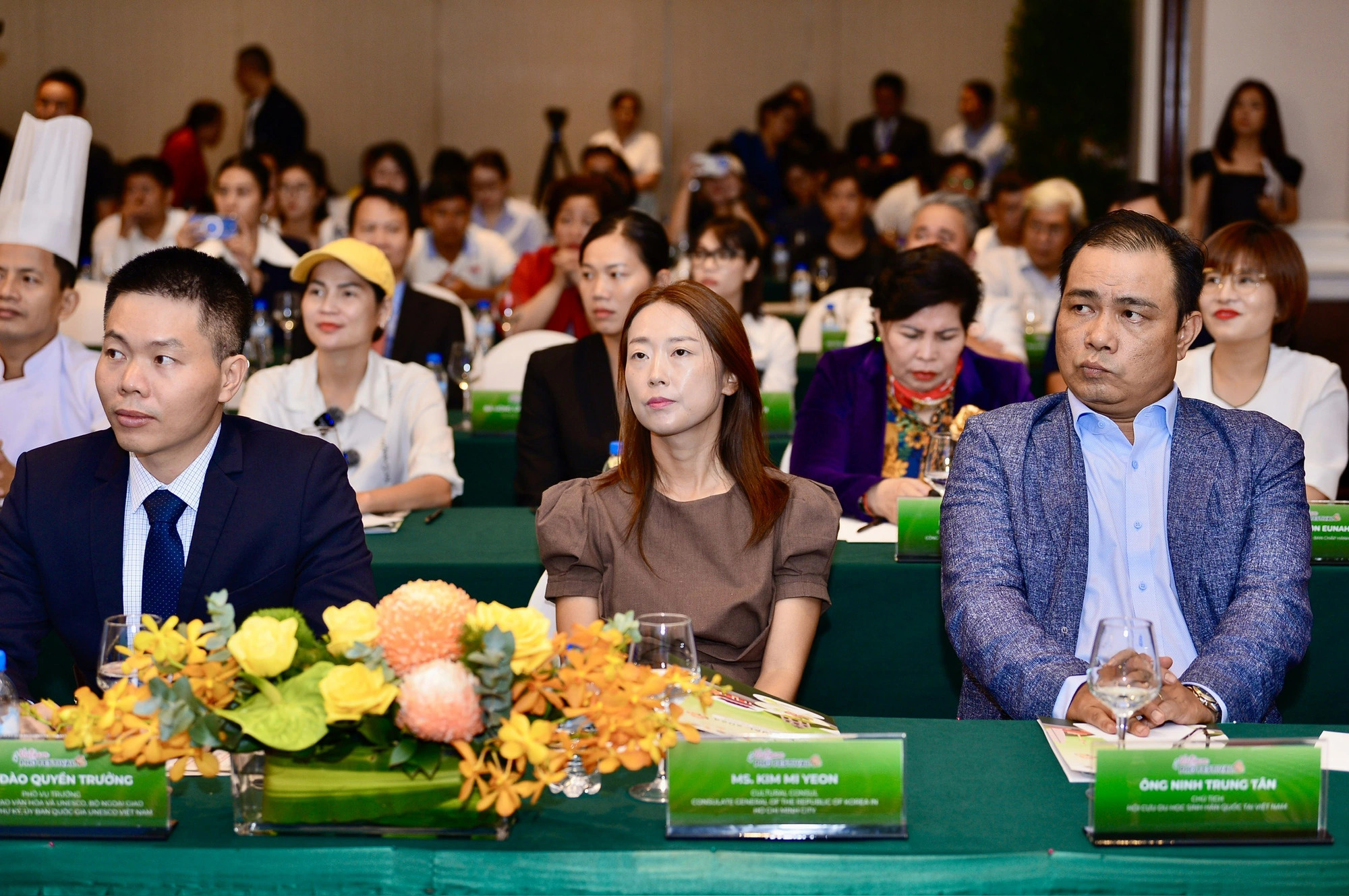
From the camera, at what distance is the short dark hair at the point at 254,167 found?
19.5 ft

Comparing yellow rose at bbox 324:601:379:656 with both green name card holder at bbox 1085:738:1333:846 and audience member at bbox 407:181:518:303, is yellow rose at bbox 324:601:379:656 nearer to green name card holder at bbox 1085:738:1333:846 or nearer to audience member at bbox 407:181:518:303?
green name card holder at bbox 1085:738:1333:846

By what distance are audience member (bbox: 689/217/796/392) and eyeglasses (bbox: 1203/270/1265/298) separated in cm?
152

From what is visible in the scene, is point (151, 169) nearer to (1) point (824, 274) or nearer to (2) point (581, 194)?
(2) point (581, 194)

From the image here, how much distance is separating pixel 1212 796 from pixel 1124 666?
16 cm

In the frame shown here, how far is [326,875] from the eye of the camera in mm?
1264

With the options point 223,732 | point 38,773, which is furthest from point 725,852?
point 38,773

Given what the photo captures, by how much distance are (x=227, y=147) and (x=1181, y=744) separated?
10.4 meters

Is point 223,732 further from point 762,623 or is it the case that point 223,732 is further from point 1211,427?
point 1211,427

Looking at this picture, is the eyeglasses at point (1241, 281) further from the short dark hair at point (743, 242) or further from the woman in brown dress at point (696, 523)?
the short dark hair at point (743, 242)

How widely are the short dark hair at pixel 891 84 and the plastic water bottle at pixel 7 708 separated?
9361mm

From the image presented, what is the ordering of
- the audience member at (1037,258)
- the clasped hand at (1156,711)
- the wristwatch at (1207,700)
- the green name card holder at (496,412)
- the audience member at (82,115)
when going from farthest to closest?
the audience member at (82,115), the audience member at (1037,258), the green name card holder at (496,412), the wristwatch at (1207,700), the clasped hand at (1156,711)

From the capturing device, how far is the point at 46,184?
2.80 m

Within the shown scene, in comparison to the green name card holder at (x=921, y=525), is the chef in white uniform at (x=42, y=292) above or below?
above

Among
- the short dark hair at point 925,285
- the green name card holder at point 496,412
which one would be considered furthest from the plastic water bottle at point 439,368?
the short dark hair at point 925,285
